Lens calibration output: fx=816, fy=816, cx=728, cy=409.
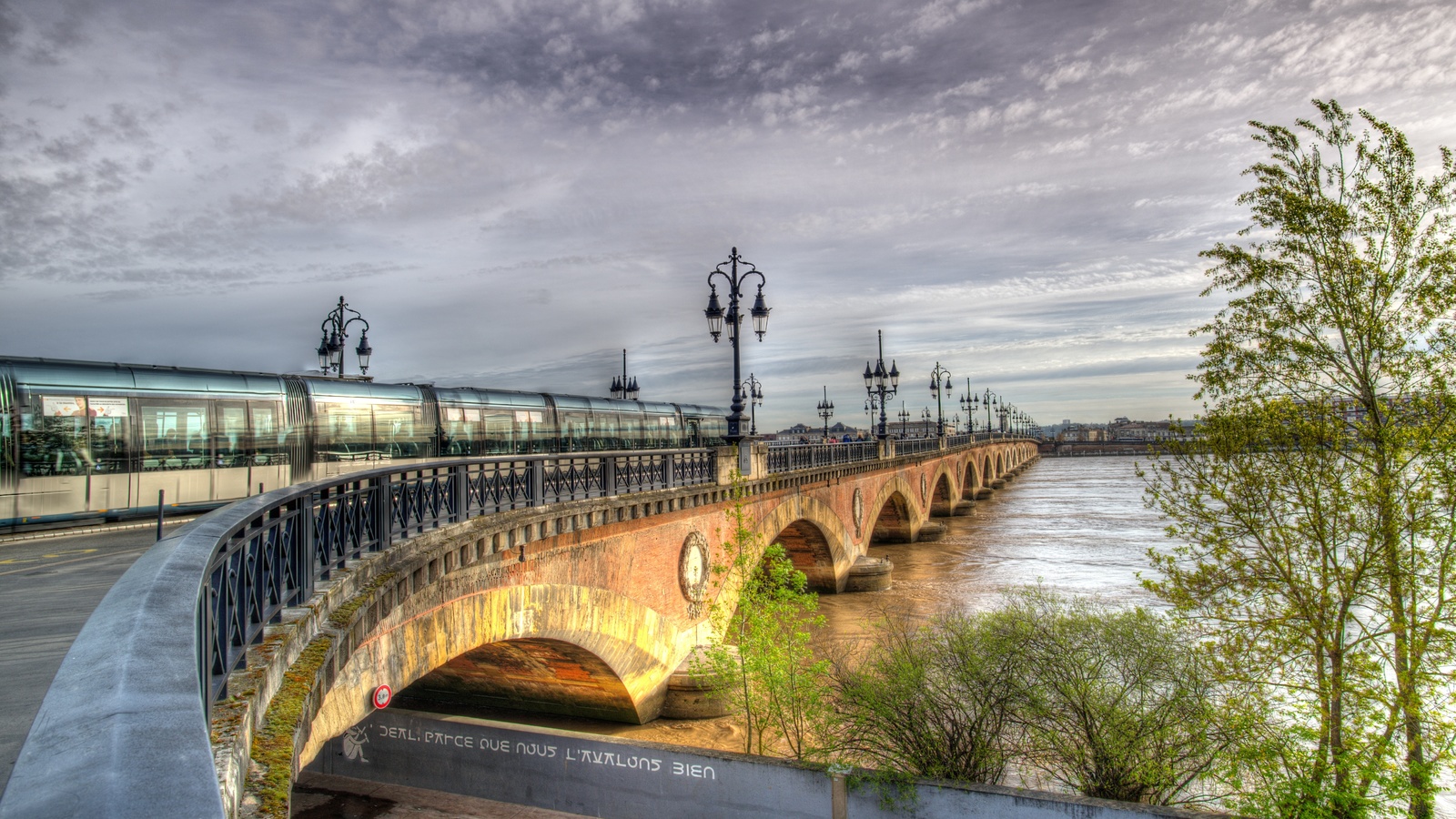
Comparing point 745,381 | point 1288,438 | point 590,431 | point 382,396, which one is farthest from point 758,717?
point 745,381

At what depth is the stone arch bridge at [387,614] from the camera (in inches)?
66.7

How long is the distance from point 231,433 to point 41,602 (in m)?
9.16

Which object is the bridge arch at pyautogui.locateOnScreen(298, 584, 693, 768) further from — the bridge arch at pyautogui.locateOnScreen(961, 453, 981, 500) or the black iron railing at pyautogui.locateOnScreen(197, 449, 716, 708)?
the bridge arch at pyautogui.locateOnScreen(961, 453, 981, 500)

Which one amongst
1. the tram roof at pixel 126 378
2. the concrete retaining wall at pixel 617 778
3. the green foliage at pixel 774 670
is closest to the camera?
the tram roof at pixel 126 378

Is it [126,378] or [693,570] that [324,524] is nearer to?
[126,378]

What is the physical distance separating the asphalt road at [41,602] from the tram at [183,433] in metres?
2.41

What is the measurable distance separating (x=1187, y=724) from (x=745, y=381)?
120 feet

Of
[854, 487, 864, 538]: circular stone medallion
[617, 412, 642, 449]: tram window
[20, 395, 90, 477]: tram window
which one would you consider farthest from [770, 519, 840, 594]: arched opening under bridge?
[20, 395, 90, 477]: tram window

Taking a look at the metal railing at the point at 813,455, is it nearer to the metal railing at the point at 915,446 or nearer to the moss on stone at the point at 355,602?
the metal railing at the point at 915,446

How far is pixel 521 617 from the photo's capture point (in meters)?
11.2

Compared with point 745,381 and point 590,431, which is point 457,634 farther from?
point 745,381

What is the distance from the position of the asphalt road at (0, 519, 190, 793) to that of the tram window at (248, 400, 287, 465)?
200 inches

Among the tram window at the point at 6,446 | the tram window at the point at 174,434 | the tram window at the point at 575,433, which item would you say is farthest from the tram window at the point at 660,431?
the tram window at the point at 6,446

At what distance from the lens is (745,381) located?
48.0 meters
